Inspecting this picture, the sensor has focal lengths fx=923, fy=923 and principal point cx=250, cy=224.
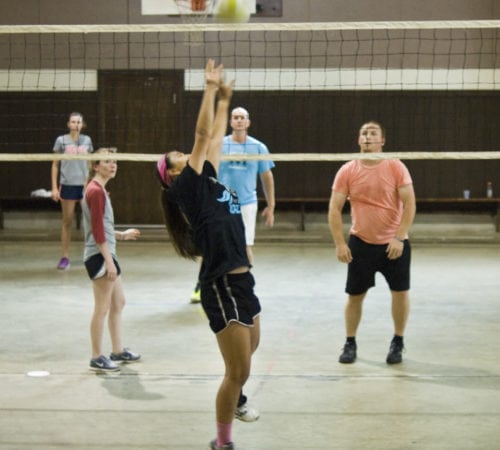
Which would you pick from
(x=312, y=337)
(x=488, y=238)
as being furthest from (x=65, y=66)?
(x=312, y=337)

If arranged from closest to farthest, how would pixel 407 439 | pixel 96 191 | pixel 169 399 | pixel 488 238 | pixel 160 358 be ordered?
pixel 407 439 < pixel 169 399 < pixel 96 191 < pixel 160 358 < pixel 488 238

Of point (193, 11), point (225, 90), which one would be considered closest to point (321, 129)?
point (193, 11)

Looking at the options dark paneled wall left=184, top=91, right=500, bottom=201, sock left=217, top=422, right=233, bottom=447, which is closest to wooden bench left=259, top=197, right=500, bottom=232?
dark paneled wall left=184, top=91, right=500, bottom=201

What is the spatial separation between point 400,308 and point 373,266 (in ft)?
1.28

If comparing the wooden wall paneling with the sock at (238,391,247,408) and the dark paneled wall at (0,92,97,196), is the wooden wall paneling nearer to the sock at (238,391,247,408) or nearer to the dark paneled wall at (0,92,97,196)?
the dark paneled wall at (0,92,97,196)

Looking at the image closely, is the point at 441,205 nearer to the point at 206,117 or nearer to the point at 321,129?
the point at 321,129

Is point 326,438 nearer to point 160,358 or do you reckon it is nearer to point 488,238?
point 160,358

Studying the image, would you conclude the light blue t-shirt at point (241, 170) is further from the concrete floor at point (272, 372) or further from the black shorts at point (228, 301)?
the black shorts at point (228, 301)

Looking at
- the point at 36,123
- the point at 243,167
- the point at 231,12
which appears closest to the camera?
the point at 231,12

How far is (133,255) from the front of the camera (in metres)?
12.9

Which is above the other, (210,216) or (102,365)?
(210,216)

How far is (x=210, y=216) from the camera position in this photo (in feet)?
15.3

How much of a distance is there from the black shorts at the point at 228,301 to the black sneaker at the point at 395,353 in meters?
2.41

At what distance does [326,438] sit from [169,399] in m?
1.24
